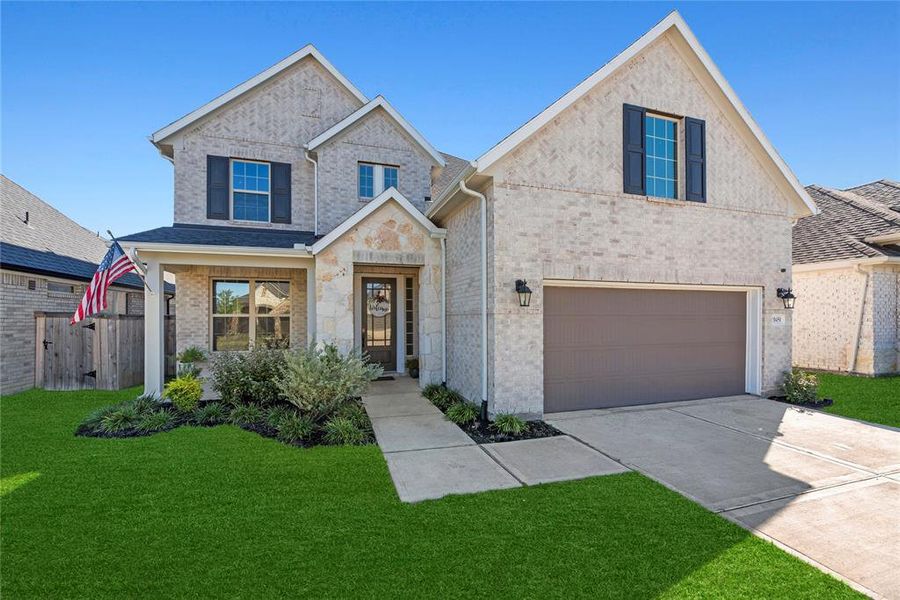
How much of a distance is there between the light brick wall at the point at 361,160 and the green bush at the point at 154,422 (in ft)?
18.5

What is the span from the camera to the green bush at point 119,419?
20.8ft

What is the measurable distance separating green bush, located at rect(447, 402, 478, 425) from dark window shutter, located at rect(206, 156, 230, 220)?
7824mm

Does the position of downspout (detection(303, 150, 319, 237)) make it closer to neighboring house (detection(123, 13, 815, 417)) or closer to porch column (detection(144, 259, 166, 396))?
neighboring house (detection(123, 13, 815, 417))

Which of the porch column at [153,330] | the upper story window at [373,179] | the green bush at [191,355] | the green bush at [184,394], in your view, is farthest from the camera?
the upper story window at [373,179]

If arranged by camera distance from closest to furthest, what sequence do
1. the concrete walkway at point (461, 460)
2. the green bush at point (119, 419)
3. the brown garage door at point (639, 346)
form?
the concrete walkway at point (461, 460) → the green bush at point (119, 419) → the brown garage door at point (639, 346)

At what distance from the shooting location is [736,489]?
440 cm

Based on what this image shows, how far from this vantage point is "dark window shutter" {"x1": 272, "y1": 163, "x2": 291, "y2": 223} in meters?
10.7

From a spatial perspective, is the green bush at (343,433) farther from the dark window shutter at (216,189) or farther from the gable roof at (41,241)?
the gable roof at (41,241)

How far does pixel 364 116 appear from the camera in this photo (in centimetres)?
1093

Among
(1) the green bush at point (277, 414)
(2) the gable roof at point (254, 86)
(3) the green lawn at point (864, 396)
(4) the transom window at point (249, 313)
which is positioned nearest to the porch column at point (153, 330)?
(4) the transom window at point (249, 313)

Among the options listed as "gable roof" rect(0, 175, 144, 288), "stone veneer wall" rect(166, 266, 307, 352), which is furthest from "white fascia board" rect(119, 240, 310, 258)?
"gable roof" rect(0, 175, 144, 288)

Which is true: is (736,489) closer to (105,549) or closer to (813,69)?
(105,549)

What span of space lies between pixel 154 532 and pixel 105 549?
0.33 meters

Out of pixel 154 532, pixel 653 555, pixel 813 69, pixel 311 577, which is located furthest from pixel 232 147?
pixel 813 69
